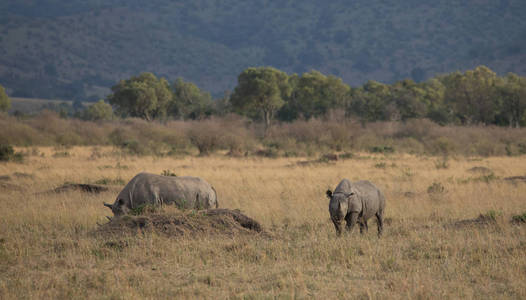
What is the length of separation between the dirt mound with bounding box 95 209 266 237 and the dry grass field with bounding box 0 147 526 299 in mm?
234

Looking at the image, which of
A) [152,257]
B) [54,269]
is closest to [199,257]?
[152,257]

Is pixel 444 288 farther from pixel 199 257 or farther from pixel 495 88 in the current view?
pixel 495 88

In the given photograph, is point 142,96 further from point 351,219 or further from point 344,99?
point 351,219

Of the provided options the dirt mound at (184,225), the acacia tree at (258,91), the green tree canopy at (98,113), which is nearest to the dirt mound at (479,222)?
the dirt mound at (184,225)

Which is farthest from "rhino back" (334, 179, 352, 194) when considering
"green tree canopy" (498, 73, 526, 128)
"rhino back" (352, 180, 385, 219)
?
"green tree canopy" (498, 73, 526, 128)

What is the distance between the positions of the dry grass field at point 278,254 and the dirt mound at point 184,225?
234mm

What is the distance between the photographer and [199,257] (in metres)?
8.18

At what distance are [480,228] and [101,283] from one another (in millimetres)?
7620

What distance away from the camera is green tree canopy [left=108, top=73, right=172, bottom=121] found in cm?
6066

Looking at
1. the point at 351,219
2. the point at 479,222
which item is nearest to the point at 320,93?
the point at 479,222

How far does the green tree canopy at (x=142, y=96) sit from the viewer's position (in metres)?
60.7

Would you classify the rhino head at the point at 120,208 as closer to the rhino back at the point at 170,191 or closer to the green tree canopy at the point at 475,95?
the rhino back at the point at 170,191

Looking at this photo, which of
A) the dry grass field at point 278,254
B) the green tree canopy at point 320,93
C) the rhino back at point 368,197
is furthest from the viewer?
the green tree canopy at point 320,93

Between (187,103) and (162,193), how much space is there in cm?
6462
